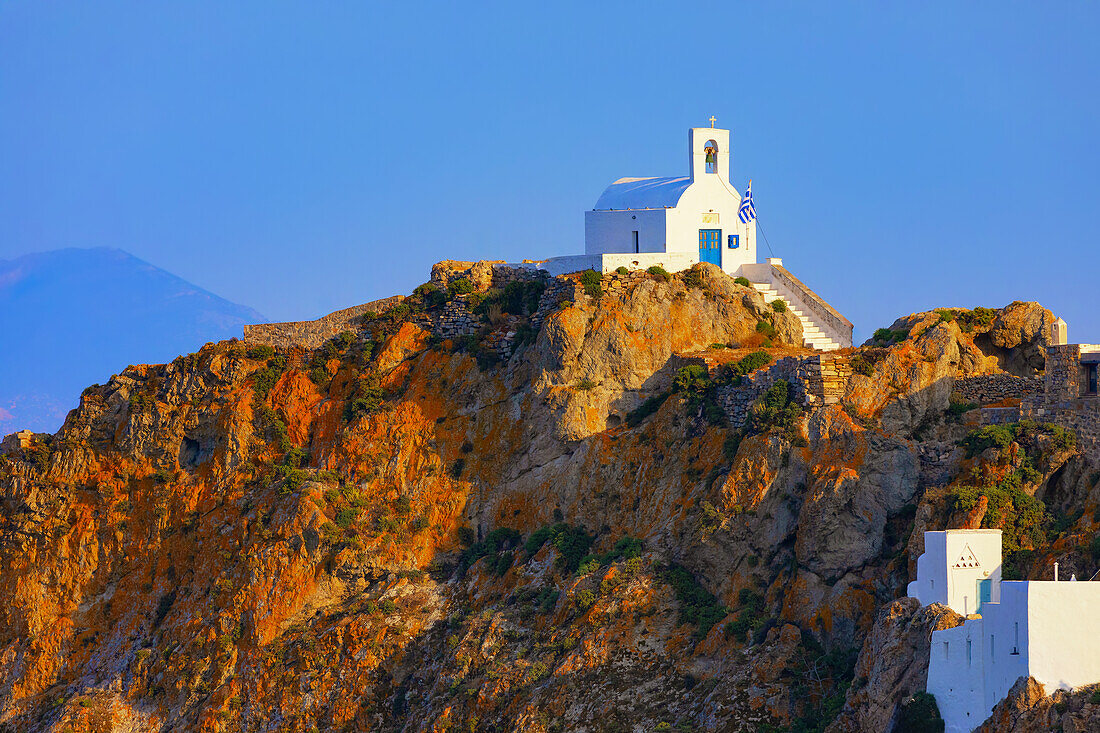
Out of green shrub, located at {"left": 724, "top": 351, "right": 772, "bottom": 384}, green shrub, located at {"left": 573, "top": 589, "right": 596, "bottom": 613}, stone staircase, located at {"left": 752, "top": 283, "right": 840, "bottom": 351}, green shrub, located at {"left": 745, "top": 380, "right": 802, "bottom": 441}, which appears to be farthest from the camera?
stone staircase, located at {"left": 752, "top": 283, "right": 840, "bottom": 351}

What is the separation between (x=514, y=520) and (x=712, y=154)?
631 inches

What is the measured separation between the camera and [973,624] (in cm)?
4647

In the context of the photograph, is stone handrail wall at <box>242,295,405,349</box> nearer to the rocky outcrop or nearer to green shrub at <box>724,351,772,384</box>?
green shrub at <box>724,351,772,384</box>

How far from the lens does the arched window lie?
233ft

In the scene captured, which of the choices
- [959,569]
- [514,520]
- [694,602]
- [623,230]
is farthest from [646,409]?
[959,569]

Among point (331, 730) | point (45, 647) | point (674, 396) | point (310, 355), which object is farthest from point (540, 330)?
point (45, 647)

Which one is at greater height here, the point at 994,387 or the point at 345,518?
the point at 994,387

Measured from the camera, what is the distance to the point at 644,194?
71062mm

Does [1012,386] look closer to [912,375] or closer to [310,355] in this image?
[912,375]

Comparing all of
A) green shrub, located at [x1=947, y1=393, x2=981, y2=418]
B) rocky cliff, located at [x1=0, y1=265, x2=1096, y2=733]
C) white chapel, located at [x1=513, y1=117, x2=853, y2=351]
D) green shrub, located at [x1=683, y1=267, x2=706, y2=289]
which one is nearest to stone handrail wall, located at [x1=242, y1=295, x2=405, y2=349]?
rocky cliff, located at [x1=0, y1=265, x2=1096, y2=733]

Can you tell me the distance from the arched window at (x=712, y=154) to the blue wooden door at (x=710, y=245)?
103 inches

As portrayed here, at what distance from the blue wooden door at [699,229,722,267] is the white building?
73.9 ft

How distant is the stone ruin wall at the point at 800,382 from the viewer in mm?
57906

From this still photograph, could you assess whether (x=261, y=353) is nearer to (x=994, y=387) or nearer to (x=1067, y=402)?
(x=994, y=387)
